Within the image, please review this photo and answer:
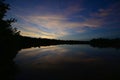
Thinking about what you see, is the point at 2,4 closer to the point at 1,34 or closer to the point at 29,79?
the point at 1,34

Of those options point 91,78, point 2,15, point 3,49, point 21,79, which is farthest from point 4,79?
point 2,15

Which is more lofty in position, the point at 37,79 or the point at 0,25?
the point at 0,25

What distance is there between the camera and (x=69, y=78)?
1267 cm

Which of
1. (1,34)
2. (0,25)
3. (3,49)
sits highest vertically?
(0,25)

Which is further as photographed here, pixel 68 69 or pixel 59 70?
pixel 68 69

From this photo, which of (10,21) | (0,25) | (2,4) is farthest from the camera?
(10,21)

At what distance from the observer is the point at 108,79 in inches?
484

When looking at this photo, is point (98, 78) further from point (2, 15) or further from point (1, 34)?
point (2, 15)

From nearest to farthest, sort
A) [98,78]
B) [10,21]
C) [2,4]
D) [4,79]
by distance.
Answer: [4,79] < [98,78] < [2,4] < [10,21]

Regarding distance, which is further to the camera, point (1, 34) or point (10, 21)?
point (10, 21)

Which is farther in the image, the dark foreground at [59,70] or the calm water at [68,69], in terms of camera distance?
the calm water at [68,69]

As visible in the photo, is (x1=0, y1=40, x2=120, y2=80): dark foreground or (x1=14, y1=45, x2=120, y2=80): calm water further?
(x1=14, y1=45, x2=120, y2=80): calm water

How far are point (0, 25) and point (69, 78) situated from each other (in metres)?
14.7

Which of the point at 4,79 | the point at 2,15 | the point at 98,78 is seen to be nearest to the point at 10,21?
the point at 2,15
